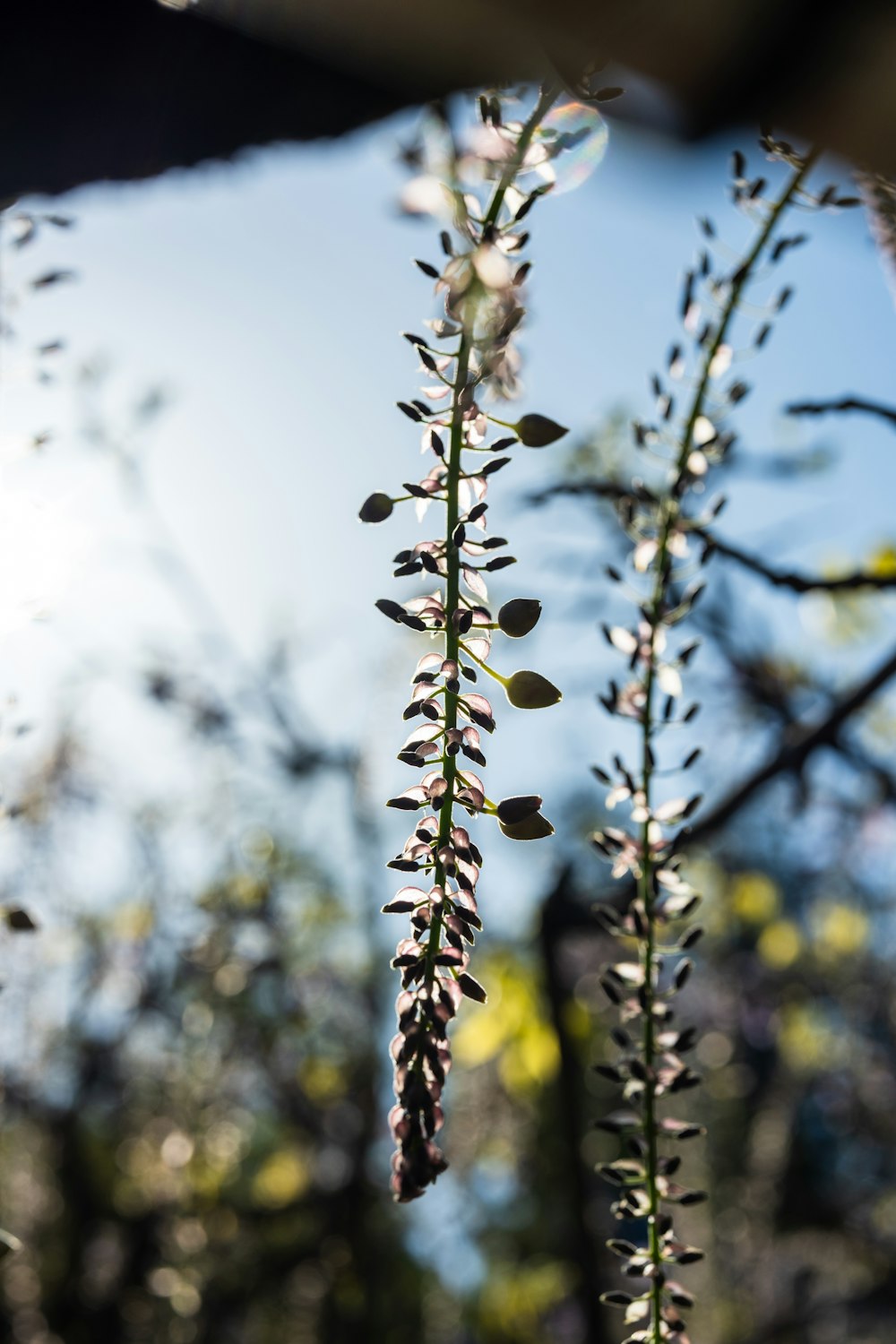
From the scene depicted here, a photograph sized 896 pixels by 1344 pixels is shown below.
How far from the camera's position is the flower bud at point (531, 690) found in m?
0.34

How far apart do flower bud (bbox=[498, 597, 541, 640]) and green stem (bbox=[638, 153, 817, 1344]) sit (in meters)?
0.14

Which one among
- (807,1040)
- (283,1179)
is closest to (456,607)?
(283,1179)

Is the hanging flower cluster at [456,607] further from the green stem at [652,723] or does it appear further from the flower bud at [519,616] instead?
the green stem at [652,723]

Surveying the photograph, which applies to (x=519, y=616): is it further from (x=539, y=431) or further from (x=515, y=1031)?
(x=515, y=1031)

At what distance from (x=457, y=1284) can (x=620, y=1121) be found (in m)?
4.41

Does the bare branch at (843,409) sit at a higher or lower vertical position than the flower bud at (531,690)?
higher

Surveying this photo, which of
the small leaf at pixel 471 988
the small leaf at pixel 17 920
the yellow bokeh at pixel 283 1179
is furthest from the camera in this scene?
the yellow bokeh at pixel 283 1179

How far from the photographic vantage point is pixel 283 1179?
3.31 metres

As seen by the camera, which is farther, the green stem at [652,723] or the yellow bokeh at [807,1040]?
the yellow bokeh at [807,1040]

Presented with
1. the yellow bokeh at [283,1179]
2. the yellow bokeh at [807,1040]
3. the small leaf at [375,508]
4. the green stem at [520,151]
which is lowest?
the yellow bokeh at [283,1179]

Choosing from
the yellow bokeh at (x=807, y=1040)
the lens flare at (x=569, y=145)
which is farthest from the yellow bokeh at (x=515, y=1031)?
the yellow bokeh at (x=807, y=1040)

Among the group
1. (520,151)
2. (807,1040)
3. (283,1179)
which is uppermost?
(520,151)

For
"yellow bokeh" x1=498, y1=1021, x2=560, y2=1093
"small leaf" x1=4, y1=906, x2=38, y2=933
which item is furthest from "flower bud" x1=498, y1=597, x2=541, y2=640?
"yellow bokeh" x1=498, y1=1021, x2=560, y2=1093

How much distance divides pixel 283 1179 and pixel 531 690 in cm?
344
